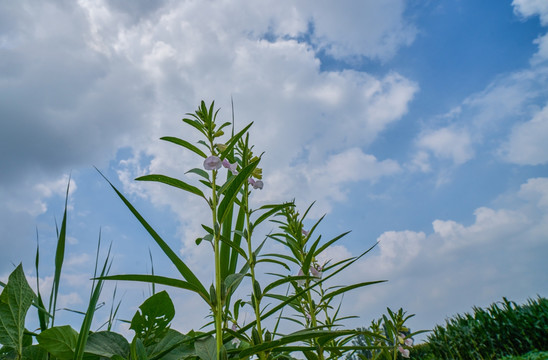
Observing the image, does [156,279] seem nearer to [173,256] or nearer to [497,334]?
[173,256]

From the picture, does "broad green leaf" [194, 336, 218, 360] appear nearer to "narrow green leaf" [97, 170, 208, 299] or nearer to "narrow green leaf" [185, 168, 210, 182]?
"narrow green leaf" [97, 170, 208, 299]

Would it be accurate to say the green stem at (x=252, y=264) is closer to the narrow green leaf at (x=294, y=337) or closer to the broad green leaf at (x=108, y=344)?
the narrow green leaf at (x=294, y=337)

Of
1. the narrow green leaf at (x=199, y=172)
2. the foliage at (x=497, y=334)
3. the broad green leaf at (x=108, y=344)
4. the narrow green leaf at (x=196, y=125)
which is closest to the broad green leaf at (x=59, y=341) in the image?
the broad green leaf at (x=108, y=344)

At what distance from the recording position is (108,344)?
0.76 metres

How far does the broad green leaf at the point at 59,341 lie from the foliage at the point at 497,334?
7.17 metres

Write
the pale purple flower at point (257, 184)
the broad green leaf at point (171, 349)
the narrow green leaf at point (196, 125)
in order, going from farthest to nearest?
the pale purple flower at point (257, 184) < the narrow green leaf at point (196, 125) < the broad green leaf at point (171, 349)

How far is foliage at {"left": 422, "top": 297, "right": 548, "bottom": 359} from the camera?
6.08m

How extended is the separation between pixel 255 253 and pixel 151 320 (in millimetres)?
317

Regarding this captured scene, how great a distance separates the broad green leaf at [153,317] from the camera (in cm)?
84

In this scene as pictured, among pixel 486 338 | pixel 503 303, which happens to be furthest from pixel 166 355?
pixel 503 303

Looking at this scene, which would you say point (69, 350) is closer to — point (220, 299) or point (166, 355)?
point (166, 355)

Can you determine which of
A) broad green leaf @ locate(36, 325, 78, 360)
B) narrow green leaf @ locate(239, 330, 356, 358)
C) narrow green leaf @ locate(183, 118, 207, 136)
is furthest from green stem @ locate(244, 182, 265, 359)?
broad green leaf @ locate(36, 325, 78, 360)

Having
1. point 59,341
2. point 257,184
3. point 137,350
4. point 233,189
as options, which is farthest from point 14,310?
point 257,184

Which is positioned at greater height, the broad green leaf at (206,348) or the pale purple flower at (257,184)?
the pale purple flower at (257,184)
